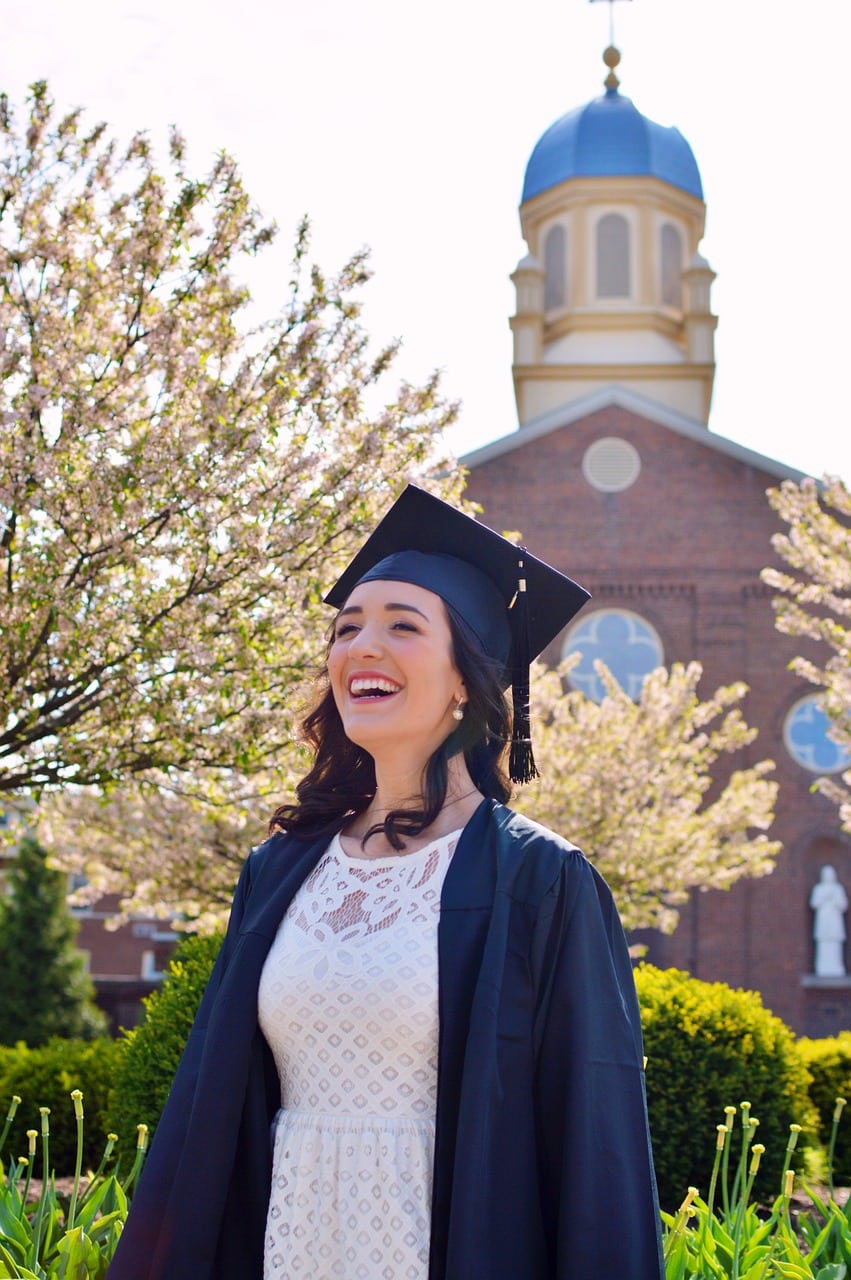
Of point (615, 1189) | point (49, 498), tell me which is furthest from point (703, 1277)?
point (49, 498)

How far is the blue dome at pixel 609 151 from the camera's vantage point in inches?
1240

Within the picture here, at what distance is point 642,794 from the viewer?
15.7 m

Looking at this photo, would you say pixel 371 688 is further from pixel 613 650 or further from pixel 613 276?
pixel 613 276

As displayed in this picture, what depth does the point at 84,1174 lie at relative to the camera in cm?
855

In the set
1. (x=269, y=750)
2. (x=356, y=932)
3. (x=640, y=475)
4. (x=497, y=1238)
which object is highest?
(x=640, y=475)

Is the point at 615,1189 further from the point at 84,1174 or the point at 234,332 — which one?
the point at 84,1174

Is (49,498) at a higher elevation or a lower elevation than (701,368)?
lower

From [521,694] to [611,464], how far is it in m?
21.7

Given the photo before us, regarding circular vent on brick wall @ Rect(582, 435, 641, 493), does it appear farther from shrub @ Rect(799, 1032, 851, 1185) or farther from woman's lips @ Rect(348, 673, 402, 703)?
woman's lips @ Rect(348, 673, 402, 703)

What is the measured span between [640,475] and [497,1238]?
22491mm

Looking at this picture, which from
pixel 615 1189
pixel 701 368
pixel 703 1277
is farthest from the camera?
pixel 701 368

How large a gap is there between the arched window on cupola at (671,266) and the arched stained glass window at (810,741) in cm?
1198

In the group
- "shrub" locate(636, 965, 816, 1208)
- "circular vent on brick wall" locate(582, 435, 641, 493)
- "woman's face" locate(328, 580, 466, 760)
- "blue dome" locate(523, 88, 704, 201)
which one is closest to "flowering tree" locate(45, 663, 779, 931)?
"shrub" locate(636, 965, 816, 1208)

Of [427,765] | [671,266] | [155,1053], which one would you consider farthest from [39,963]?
[427,765]
